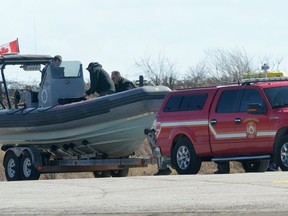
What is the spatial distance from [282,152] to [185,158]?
7.78 feet

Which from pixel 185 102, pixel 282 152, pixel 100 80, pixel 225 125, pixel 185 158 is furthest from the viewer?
pixel 100 80

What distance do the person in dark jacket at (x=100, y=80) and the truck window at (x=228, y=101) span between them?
358 cm

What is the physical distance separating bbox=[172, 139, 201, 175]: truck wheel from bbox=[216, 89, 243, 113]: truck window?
995 millimetres

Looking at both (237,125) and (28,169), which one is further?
(28,169)

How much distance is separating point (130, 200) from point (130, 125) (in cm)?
905

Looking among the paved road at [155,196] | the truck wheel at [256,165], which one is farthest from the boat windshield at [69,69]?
the paved road at [155,196]

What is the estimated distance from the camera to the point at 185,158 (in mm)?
19891

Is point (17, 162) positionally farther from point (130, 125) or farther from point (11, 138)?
point (130, 125)

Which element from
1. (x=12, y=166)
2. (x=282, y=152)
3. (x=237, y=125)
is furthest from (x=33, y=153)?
(x=282, y=152)

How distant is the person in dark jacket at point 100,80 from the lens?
22359 mm

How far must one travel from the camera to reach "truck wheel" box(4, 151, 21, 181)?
23.1 m

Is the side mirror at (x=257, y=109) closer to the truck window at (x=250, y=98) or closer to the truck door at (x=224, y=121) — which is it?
the truck window at (x=250, y=98)

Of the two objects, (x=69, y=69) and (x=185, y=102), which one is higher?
(x=69, y=69)

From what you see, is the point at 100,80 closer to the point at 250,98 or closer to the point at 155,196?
the point at 250,98
